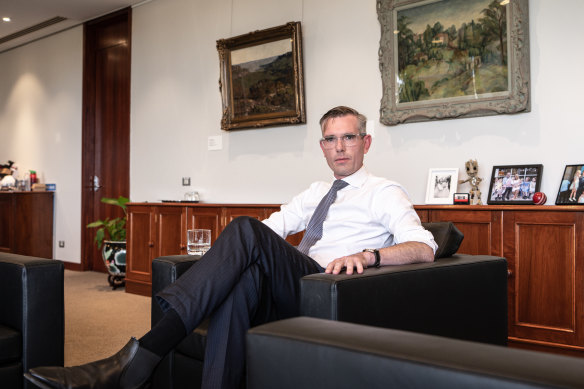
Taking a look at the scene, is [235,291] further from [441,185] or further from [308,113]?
[308,113]

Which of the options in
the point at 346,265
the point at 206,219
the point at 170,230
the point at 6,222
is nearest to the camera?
the point at 346,265

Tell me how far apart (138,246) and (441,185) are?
290 centimetres

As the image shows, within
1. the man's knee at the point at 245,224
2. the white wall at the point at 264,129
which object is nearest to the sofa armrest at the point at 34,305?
the man's knee at the point at 245,224

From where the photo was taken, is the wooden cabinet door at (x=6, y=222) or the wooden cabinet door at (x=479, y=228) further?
the wooden cabinet door at (x=6, y=222)

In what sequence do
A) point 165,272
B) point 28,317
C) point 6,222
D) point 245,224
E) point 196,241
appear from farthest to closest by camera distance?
point 6,222 → point 196,241 → point 165,272 → point 28,317 → point 245,224

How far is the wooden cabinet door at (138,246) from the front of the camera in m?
4.88

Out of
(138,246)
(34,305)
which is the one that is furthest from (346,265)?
(138,246)

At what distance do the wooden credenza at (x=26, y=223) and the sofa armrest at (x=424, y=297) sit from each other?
5.99m

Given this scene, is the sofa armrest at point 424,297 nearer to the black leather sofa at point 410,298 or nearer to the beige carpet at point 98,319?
the black leather sofa at point 410,298

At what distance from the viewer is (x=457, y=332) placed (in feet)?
6.07

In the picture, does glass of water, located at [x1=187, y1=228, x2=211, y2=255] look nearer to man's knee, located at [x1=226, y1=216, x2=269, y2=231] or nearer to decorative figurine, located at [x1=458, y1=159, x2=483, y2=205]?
man's knee, located at [x1=226, y1=216, x2=269, y2=231]

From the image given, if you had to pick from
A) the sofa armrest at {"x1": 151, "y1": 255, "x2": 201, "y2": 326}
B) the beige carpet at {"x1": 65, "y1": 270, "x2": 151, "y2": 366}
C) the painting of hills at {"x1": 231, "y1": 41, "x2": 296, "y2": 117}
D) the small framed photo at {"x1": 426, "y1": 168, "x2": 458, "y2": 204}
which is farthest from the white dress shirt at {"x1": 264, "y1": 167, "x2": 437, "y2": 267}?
the painting of hills at {"x1": 231, "y1": 41, "x2": 296, "y2": 117}

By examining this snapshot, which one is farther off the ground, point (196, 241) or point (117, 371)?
point (196, 241)

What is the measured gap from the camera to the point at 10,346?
199 cm
